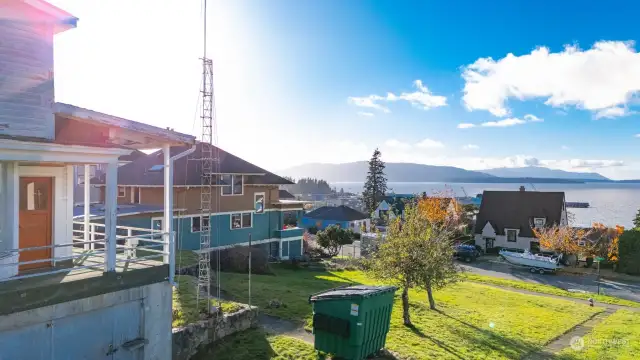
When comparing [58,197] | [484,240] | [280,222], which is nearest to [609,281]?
[484,240]

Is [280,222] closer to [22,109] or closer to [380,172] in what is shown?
[22,109]

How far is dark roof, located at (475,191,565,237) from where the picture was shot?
44062 millimetres

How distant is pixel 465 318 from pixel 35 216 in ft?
49.8

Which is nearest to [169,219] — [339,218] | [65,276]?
[65,276]

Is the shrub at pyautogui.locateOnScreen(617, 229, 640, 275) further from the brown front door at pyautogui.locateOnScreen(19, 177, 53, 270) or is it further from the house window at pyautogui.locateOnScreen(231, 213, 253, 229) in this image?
the brown front door at pyautogui.locateOnScreen(19, 177, 53, 270)

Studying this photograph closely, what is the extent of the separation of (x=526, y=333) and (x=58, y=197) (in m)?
16.1

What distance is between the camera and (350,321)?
1070 centimetres

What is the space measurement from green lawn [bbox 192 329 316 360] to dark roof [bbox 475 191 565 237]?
128 feet

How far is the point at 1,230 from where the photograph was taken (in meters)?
8.55

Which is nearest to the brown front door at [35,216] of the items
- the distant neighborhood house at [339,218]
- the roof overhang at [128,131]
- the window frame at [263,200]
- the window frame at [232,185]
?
Answer: the roof overhang at [128,131]

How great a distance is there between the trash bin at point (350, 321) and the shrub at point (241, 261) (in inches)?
578

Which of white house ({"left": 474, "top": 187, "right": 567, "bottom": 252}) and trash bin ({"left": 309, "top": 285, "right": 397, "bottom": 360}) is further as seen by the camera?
white house ({"left": 474, "top": 187, "right": 567, "bottom": 252})

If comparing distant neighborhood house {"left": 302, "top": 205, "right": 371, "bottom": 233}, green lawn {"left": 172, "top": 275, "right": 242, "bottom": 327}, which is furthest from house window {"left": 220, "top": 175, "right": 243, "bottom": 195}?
distant neighborhood house {"left": 302, "top": 205, "right": 371, "bottom": 233}

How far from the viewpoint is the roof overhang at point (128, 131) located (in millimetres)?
9094
